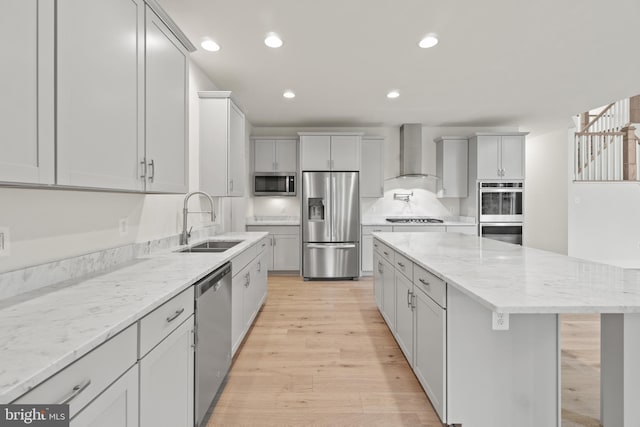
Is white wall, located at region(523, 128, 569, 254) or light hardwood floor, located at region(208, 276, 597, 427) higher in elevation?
white wall, located at region(523, 128, 569, 254)

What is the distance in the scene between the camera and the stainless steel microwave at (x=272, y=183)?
536cm

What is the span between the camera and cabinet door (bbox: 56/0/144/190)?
1135 mm

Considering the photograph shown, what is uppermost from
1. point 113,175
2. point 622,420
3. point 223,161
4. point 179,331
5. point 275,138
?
point 275,138

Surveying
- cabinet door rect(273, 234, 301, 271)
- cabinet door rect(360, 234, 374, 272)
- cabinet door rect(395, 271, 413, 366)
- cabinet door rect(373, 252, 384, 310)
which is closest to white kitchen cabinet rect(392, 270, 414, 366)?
cabinet door rect(395, 271, 413, 366)

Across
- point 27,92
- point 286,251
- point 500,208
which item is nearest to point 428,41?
point 27,92

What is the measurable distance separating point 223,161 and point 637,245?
7.87 metres

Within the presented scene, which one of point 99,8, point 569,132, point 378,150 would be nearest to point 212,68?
point 99,8

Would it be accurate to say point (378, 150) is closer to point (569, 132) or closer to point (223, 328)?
point (569, 132)

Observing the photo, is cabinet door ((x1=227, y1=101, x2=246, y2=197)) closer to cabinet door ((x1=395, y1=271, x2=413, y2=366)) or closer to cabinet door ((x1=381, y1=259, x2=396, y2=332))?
cabinet door ((x1=381, y1=259, x2=396, y2=332))

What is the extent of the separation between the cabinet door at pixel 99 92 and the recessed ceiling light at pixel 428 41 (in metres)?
2.22

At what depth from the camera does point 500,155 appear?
517 centimetres

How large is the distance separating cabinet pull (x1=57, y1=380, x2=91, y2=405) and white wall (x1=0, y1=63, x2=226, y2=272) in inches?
30.7

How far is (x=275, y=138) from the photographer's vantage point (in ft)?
17.8

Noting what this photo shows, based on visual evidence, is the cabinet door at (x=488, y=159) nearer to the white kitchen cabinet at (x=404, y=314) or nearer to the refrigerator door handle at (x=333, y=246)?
the refrigerator door handle at (x=333, y=246)
